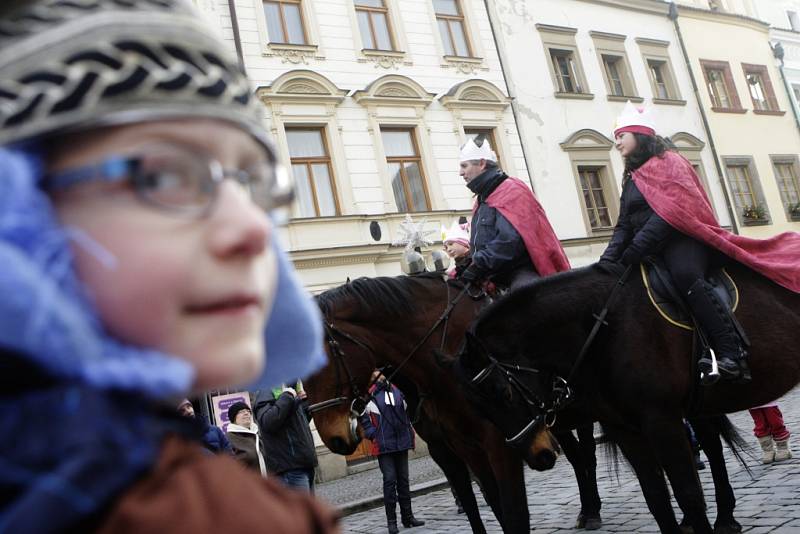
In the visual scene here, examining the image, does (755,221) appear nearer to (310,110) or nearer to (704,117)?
(704,117)

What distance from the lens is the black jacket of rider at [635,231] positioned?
4539mm

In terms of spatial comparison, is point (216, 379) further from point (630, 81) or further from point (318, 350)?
point (630, 81)

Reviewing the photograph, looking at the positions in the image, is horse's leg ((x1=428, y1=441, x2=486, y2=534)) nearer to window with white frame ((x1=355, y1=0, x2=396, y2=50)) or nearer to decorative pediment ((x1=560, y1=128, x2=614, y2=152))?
window with white frame ((x1=355, y1=0, x2=396, y2=50))

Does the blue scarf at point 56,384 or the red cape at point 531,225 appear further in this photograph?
the red cape at point 531,225

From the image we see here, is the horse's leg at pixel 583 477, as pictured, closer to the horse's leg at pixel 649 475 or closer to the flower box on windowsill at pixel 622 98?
the horse's leg at pixel 649 475

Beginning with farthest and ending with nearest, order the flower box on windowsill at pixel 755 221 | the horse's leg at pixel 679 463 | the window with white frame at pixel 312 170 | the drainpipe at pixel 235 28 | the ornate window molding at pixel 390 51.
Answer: the flower box on windowsill at pixel 755 221 < the ornate window molding at pixel 390 51 < the window with white frame at pixel 312 170 < the drainpipe at pixel 235 28 < the horse's leg at pixel 679 463

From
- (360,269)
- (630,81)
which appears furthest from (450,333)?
(630,81)

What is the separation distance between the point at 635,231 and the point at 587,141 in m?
15.9

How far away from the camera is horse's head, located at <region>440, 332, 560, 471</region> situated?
4086 millimetres

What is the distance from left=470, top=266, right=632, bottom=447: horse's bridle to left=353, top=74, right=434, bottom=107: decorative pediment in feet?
42.3

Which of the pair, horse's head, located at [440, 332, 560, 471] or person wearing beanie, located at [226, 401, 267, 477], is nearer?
horse's head, located at [440, 332, 560, 471]

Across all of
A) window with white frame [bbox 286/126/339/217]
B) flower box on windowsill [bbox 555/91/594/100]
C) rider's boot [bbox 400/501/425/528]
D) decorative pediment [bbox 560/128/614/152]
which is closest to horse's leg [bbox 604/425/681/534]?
rider's boot [bbox 400/501/425/528]

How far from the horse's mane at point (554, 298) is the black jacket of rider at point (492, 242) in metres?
0.77

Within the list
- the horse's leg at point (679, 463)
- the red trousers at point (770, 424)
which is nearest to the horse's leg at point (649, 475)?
the horse's leg at point (679, 463)
